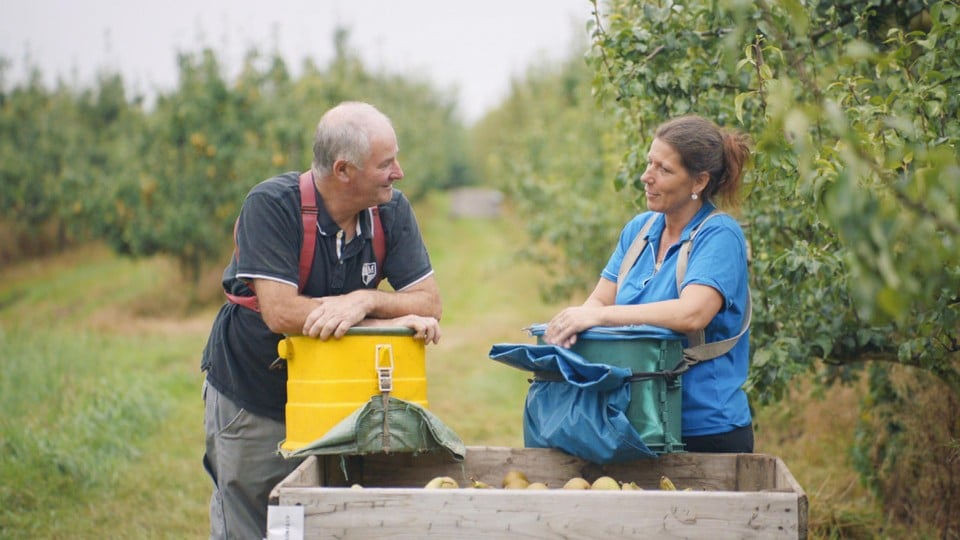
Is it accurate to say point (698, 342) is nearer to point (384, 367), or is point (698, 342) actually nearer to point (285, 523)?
point (384, 367)

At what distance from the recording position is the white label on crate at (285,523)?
9.47 ft

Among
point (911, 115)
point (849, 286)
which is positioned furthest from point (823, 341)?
point (911, 115)

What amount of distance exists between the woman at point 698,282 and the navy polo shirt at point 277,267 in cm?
82

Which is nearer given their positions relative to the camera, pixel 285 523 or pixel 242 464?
pixel 285 523

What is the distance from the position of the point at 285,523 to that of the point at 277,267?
3.23ft

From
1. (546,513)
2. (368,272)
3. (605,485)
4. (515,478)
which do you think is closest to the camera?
(546,513)

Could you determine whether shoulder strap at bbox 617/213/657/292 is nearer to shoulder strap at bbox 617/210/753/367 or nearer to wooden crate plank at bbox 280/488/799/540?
shoulder strap at bbox 617/210/753/367

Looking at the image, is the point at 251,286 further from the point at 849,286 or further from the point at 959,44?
the point at 959,44

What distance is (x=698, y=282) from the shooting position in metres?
3.29

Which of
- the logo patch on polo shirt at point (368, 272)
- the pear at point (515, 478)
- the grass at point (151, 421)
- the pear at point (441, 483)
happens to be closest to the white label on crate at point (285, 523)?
the pear at point (441, 483)

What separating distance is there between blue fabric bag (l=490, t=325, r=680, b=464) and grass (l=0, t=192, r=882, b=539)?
2.43m

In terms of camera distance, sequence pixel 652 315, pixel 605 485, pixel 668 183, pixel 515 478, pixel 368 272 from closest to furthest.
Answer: pixel 605 485 → pixel 652 315 → pixel 515 478 → pixel 668 183 → pixel 368 272

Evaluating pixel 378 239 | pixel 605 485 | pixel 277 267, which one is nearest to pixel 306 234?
pixel 277 267

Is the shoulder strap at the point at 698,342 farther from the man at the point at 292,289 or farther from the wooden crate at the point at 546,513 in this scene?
the man at the point at 292,289
